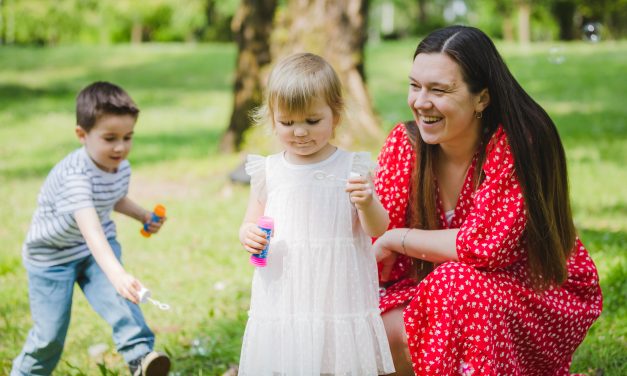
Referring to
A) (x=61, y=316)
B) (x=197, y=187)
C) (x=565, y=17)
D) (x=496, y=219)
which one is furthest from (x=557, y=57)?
(x=565, y=17)

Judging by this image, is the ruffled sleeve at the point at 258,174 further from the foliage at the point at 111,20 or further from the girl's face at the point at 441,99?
the foliage at the point at 111,20

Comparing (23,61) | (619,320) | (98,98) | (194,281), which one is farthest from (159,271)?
(23,61)

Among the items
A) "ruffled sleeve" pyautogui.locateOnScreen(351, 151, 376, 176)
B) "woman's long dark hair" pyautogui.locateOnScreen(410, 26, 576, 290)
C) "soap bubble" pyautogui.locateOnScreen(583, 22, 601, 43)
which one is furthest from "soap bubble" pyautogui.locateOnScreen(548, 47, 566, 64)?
"ruffled sleeve" pyautogui.locateOnScreen(351, 151, 376, 176)

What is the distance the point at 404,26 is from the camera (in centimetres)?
5316

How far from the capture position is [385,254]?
9.48 ft

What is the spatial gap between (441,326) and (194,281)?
224cm

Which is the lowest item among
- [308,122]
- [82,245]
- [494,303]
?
[494,303]

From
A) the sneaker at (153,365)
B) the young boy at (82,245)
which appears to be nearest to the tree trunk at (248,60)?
the young boy at (82,245)

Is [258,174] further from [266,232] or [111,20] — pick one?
[111,20]

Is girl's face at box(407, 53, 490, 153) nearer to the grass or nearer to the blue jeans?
the grass

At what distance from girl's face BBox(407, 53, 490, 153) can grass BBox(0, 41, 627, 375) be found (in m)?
1.20

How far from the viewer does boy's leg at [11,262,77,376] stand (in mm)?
2963

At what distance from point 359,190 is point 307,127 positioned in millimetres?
281

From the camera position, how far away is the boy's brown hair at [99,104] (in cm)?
293
